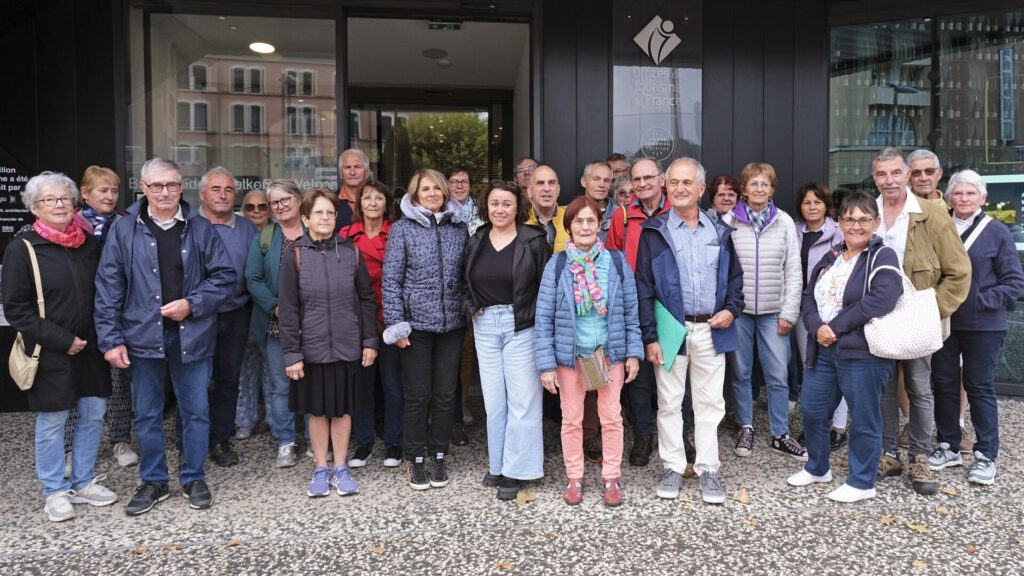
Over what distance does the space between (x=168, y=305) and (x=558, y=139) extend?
11.6 ft

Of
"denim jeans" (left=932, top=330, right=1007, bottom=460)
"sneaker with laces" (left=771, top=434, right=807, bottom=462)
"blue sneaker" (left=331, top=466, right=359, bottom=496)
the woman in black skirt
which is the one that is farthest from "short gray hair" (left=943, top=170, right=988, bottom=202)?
"blue sneaker" (left=331, top=466, right=359, bottom=496)

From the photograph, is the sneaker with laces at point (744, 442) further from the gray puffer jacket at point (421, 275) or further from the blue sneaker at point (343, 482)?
the blue sneaker at point (343, 482)

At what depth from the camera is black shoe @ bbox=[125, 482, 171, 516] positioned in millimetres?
3525

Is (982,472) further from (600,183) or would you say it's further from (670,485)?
(600,183)

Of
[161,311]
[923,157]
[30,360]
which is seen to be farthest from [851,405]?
[30,360]

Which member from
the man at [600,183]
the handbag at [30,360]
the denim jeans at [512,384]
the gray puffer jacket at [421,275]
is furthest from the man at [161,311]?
the man at [600,183]

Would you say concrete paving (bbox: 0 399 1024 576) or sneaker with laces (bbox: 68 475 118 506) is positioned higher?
sneaker with laces (bbox: 68 475 118 506)

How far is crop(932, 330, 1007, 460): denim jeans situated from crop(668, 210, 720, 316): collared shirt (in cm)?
158

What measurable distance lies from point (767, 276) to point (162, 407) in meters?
3.66

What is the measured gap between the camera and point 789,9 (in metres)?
5.97

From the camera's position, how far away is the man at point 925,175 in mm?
4238

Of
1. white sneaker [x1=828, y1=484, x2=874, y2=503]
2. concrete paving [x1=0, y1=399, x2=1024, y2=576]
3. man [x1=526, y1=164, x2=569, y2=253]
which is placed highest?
man [x1=526, y1=164, x2=569, y2=253]

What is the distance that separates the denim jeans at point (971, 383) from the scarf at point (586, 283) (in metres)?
2.23

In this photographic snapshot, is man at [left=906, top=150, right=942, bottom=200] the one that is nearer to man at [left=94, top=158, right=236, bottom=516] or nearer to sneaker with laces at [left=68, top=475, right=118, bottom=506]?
man at [left=94, top=158, right=236, bottom=516]
